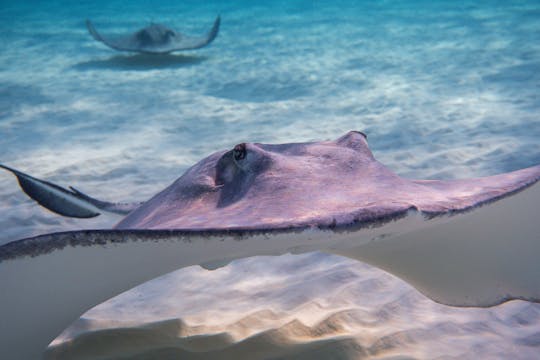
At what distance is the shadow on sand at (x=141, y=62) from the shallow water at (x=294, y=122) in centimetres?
9

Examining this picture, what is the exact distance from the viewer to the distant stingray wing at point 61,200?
9.32 ft

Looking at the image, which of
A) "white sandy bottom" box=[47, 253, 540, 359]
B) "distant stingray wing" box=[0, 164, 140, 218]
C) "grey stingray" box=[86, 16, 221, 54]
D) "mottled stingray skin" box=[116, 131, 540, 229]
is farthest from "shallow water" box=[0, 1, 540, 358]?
"mottled stingray skin" box=[116, 131, 540, 229]

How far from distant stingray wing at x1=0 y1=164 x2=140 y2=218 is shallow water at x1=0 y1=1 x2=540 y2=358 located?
1.15 ft

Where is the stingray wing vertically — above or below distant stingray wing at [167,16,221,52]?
below

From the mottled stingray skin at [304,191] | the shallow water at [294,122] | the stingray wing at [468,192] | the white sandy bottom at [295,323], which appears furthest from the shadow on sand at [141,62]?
the stingray wing at [468,192]

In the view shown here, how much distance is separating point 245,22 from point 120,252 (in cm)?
1920

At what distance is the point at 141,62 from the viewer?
474 inches

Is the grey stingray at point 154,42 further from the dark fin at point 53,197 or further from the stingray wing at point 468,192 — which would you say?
the stingray wing at point 468,192

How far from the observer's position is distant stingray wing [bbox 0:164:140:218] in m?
2.84

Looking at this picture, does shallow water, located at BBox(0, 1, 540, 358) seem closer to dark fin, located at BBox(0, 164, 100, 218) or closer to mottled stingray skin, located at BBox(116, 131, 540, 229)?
dark fin, located at BBox(0, 164, 100, 218)

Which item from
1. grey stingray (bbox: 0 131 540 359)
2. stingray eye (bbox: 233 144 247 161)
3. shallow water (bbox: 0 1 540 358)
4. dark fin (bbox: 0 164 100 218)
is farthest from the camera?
dark fin (bbox: 0 164 100 218)

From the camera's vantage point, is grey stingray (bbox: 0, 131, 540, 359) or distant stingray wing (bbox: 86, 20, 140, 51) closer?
grey stingray (bbox: 0, 131, 540, 359)

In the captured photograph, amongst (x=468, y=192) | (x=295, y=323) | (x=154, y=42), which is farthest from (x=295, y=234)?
(x=154, y=42)

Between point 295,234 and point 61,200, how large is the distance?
88.0 inches
